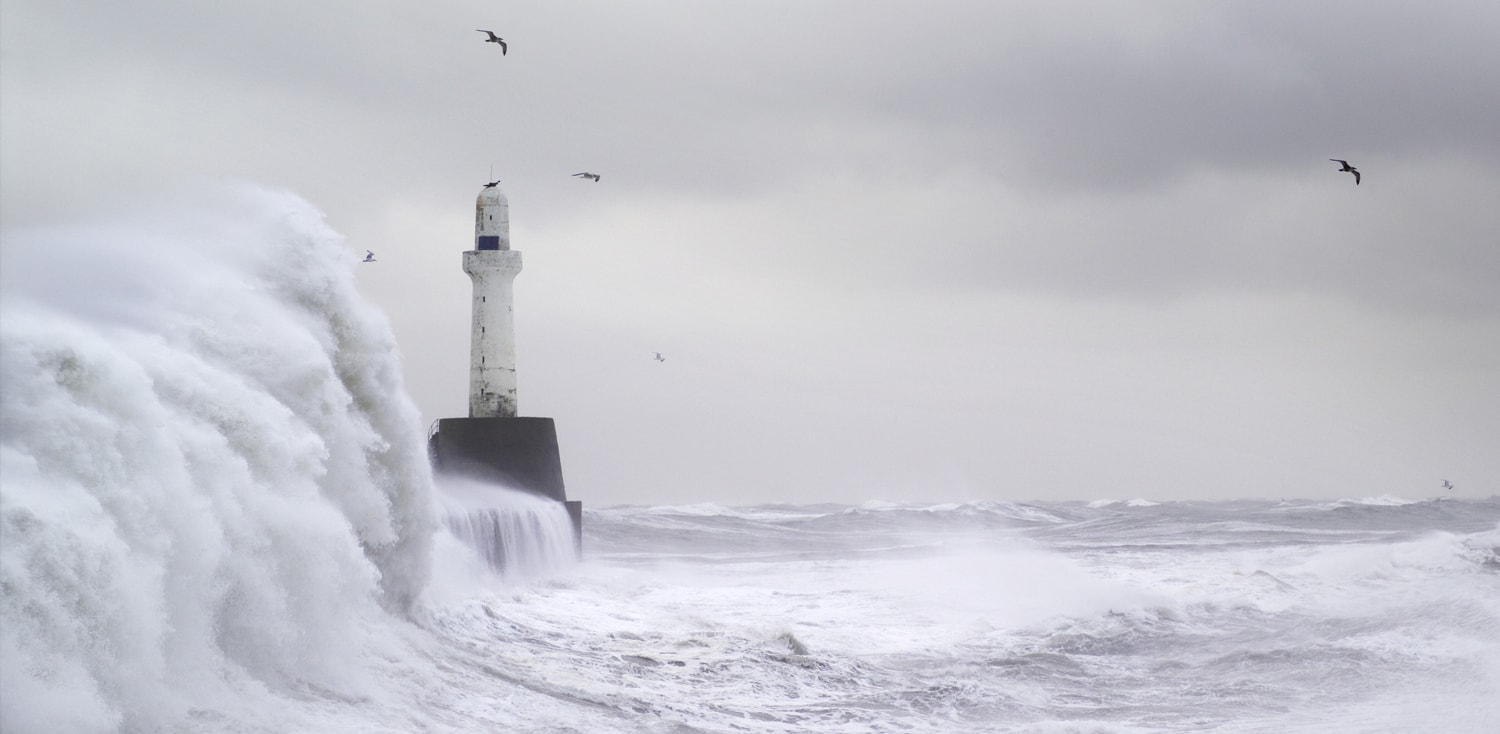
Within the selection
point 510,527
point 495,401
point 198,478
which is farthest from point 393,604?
point 495,401

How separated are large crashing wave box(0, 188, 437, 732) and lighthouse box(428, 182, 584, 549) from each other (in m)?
8.95

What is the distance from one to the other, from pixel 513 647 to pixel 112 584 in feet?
22.4

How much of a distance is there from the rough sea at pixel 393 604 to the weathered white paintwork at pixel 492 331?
1.72m

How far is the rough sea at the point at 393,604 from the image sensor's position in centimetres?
669

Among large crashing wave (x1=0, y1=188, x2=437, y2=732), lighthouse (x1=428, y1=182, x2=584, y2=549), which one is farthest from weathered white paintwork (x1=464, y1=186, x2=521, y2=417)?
large crashing wave (x1=0, y1=188, x2=437, y2=732)

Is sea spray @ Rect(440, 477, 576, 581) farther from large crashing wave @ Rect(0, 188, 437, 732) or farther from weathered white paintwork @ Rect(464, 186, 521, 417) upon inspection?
large crashing wave @ Rect(0, 188, 437, 732)

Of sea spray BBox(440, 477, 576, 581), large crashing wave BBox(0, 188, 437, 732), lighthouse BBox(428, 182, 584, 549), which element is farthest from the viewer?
lighthouse BBox(428, 182, 584, 549)

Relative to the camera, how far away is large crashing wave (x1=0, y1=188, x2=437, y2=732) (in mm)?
6254

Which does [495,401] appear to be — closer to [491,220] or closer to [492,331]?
[492,331]

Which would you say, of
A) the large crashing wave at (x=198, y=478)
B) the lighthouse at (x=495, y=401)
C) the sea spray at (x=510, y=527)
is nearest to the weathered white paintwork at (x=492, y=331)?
the lighthouse at (x=495, y=401)

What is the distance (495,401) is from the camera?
75.3ft

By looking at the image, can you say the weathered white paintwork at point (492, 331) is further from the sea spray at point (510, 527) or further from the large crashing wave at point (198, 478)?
the large crashing wave at point (198, 478)

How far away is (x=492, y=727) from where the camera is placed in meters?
9.20

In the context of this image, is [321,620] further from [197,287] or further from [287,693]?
[197,287]
